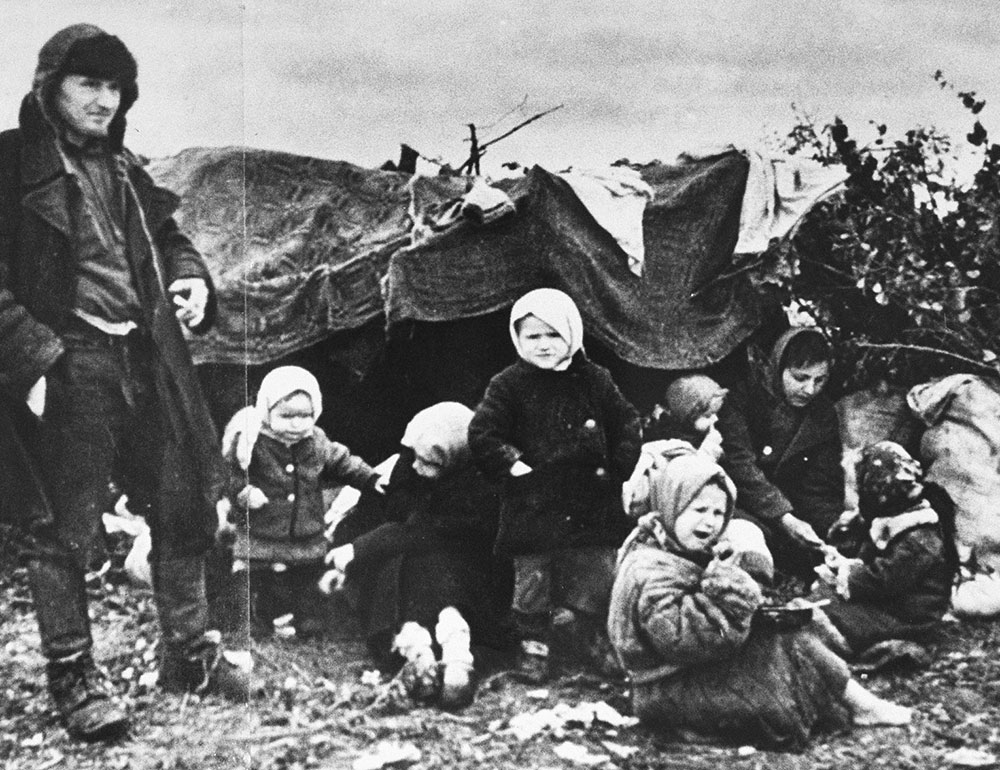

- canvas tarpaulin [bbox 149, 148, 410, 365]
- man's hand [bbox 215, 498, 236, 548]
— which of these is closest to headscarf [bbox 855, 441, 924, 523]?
canvas tarpaulin [bbox 149, 148, 410, 365]

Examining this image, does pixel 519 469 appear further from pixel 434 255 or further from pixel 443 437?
pixel 434 255

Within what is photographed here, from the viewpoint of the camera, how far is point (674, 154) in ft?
19.7

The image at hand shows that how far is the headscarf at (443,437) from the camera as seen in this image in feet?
19.2

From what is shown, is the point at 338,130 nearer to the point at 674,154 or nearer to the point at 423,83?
the point at 423,83

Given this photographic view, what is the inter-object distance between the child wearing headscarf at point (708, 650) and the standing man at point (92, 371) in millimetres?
1642

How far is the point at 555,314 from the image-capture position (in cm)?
584

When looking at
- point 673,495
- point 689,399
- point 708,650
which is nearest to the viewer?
point 708,650

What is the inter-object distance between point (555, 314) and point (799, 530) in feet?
4.41

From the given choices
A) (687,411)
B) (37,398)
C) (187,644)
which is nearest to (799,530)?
(687,411)

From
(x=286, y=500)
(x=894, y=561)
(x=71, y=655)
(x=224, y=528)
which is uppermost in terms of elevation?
(x=286, y=500)

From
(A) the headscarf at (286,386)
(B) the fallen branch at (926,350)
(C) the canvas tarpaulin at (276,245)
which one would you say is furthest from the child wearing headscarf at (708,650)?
(C) the canvas tarpaulin at (276,245)

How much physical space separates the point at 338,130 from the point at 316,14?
0.48m

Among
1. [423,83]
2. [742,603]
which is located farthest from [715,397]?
[423,83]

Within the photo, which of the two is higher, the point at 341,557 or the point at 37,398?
the point at 37,398
